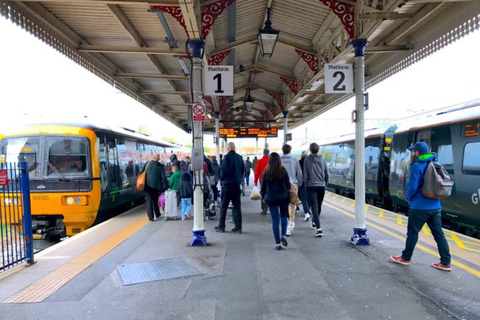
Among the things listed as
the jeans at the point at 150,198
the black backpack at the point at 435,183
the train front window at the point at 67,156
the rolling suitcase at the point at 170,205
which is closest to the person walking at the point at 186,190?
the rolling suitcase at the point at 170,205

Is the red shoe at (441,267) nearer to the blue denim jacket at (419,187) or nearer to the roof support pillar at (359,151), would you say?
the blue denim jacket at (419,187)

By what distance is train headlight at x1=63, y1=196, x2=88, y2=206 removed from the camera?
7414 millimetres

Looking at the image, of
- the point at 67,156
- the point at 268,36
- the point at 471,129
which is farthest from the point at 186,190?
the point at 471,129

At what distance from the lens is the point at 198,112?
5887 mm

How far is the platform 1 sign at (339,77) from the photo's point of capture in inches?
244

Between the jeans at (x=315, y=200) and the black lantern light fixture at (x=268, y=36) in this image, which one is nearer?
the jeans at (x=315, y=200)

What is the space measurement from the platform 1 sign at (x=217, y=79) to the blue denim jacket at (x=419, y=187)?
3.41m

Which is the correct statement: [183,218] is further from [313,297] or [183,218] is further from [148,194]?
[313,297]

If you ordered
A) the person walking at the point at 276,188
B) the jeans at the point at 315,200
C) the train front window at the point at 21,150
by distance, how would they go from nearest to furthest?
the person walking at the point at 276,188 → the jeans at the point at 315,200 → the train front window at the point at 21,150

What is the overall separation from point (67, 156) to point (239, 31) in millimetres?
5207

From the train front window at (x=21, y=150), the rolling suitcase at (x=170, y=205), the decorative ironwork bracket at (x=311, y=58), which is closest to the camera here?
the train front window at (x=21, y=150)

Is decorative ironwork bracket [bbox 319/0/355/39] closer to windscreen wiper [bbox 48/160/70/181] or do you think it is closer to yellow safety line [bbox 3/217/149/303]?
yellow safety line [bbox 3/217/149/303]

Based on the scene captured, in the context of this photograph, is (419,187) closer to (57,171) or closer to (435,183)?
(435,183)

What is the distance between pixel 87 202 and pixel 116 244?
1939 millimetres
